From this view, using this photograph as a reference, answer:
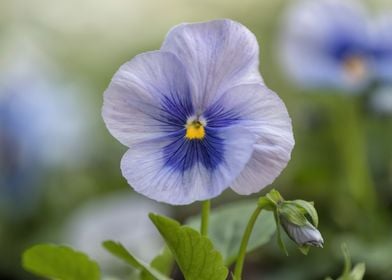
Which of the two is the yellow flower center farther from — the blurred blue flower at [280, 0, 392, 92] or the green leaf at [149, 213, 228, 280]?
the green leaf at [149, 213, 228, 280]

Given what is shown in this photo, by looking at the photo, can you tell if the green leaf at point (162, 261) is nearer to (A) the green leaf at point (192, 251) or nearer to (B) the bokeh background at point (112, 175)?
(A) the green leaf at point (192, 251)

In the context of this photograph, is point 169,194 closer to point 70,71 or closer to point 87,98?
point 87,98

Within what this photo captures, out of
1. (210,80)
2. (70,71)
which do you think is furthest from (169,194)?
(70,71)

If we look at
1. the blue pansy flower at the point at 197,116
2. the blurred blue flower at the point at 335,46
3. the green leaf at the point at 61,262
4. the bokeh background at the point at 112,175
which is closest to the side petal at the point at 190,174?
the blue pansy flower at the point at 197,116

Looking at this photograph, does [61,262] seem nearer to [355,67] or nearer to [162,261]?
[162,261]

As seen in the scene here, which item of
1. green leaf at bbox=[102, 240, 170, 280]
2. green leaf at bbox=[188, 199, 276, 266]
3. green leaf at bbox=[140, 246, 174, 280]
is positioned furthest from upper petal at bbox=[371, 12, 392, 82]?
green leaf at bbox=[102, 240, 170, 280]

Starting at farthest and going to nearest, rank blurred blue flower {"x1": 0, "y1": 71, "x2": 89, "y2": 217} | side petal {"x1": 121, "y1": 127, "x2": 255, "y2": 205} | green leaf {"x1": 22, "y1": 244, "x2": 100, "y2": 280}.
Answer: blurred blue flower {"x1": 0, "y1": 71, "x2": 89, "y2": 217}, green leaf {"x1": 22, "y1": 244, "x2": 100, "y2": 280}, side petal {"x1": 121, "y1": 127, "x2": 255, "y2": 205}

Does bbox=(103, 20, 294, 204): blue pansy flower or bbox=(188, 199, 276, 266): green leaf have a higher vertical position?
bbox=(103, 20, 294, 204): blue pansy flower
